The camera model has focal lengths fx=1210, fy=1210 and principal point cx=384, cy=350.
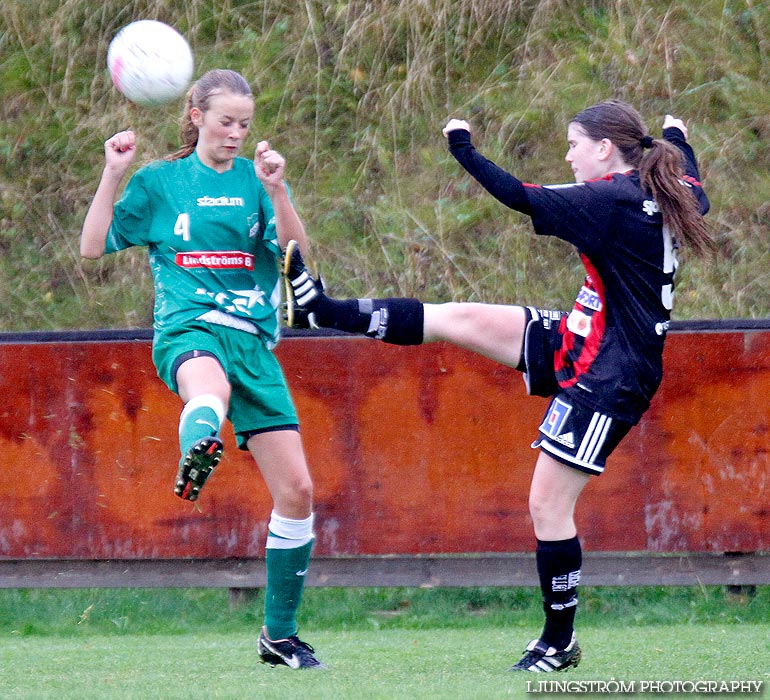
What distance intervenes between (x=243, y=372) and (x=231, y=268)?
41 centimetres

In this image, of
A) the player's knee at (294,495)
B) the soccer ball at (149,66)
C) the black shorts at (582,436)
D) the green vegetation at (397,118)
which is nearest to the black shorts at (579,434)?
the black shorts at (582,436)

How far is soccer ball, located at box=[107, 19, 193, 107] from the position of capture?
4.99 m

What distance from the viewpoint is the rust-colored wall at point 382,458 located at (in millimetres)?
6207

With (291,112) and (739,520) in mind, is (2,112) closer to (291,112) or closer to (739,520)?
(291,112)

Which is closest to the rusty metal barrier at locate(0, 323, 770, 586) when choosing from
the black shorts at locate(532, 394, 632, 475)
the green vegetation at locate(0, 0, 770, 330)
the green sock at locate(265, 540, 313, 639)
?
the green sock at locate(265, 540, 313, 639)

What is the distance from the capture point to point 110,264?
9.89m

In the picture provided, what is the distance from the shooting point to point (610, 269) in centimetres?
434

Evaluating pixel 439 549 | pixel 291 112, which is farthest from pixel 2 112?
pixel 439 549

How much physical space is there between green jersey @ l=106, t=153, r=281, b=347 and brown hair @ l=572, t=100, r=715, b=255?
1.32 metres

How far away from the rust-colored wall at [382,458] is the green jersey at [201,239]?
1.68m

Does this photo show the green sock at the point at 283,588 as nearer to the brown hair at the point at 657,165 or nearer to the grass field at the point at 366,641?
the grass field at the point at 366,641

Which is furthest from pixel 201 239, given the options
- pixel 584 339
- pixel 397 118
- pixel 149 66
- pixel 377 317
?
pixel 397 118

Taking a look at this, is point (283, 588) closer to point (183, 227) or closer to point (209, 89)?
point (183, 227)

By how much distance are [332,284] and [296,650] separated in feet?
16.5
